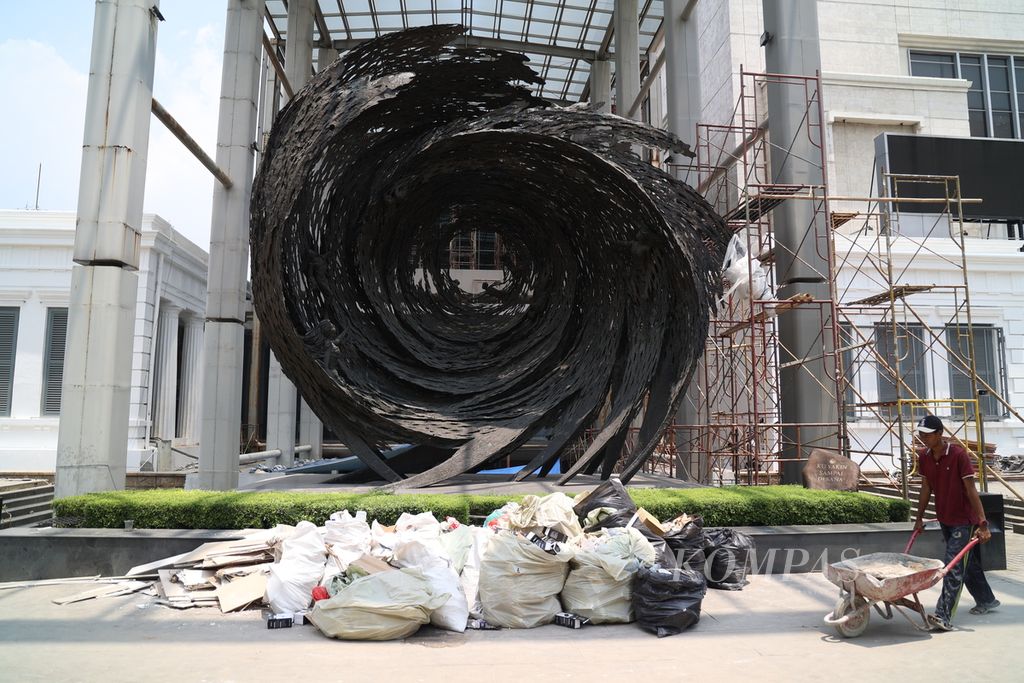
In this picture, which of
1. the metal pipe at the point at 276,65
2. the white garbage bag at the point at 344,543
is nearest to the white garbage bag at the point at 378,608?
the white garbage bag at the point at 344,543

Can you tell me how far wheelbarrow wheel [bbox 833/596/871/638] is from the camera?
15.5 ft

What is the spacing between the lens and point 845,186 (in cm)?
1859

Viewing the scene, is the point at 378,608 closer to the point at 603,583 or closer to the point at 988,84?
the point at 603,583

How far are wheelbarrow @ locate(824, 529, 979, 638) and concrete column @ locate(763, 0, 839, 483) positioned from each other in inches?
265

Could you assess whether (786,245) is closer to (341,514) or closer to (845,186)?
(845,186)

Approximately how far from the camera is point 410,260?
38.1 ft

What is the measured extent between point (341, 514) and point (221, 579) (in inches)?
45.1

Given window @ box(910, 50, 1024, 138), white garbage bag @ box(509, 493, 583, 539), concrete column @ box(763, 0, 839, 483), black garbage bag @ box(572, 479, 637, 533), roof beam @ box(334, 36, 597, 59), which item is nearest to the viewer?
white garbage bag @ box(509, 493, 583, 539)

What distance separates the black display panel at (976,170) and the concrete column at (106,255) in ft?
56.0

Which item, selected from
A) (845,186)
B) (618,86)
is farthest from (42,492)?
(845,186)

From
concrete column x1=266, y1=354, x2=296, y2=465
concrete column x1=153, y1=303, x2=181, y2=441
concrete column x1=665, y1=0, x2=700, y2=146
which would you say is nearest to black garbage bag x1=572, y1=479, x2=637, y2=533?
concrete column x1=665, y1=0, x2=700, y2=146

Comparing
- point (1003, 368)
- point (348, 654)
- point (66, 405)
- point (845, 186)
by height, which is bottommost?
point (348, 654)

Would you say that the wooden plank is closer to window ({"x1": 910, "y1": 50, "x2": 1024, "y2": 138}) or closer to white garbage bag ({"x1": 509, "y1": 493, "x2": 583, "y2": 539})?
white garbage bag ({"x1": 509, "y1": 493, "x2": 583, "y2": 539})

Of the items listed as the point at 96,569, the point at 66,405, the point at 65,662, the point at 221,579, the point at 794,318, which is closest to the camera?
the point at 65,662
